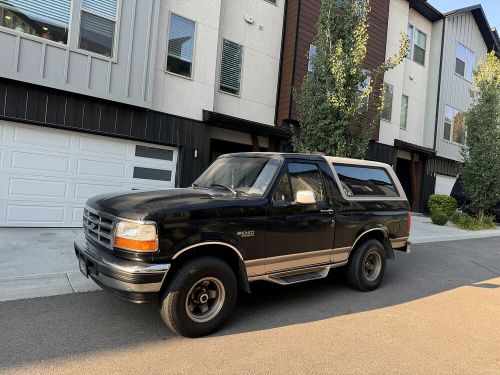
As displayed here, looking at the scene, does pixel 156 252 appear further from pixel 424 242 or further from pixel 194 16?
pixel 424 242

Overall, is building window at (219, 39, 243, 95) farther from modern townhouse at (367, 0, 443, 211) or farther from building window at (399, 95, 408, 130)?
building window at (399, 95, 408, 130)

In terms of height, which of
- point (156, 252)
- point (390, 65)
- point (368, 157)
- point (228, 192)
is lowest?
point (156, 252)

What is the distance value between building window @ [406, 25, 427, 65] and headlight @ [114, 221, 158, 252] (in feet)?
59.3

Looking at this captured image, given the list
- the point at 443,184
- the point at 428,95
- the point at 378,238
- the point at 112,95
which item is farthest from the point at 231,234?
the point at 443,184

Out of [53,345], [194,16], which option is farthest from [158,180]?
[53,345]

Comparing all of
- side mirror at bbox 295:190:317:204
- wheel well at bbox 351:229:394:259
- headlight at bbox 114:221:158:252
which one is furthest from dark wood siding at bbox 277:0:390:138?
headlight at bbox 114:221:158:252

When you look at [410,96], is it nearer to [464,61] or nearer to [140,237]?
[464,61]

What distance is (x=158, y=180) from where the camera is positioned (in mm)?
10414

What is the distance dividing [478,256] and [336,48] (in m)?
6.00

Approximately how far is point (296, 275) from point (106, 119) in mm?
6469

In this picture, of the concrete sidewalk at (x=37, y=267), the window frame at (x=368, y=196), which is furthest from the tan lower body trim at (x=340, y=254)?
the concrete sidewalk at (x=37, y=267)

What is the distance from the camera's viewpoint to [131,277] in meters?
3.70

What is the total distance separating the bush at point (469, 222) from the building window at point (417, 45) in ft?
25.6

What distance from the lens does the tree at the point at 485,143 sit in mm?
15602
